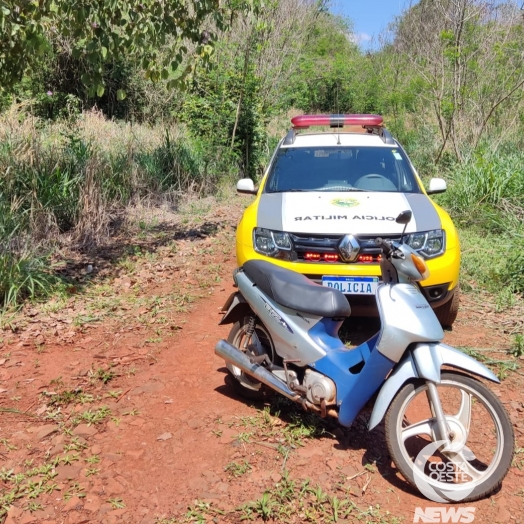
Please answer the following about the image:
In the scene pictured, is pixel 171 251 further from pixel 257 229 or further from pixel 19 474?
pixel 19 474

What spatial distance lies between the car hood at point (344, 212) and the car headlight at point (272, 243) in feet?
0.17

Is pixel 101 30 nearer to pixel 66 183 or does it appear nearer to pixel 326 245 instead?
pixel 66 183

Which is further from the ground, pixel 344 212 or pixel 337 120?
pixel 337 120

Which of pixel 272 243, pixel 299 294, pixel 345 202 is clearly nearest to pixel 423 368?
pixel 299 294

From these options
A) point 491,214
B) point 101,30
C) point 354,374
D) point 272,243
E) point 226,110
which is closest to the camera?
point 354,374

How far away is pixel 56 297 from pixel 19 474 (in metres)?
2.64

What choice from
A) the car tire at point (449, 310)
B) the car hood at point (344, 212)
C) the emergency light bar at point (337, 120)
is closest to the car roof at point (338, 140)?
the emergency light bar at point (337, 120)

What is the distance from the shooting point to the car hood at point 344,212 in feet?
14.4

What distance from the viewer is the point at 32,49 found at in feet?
16.8

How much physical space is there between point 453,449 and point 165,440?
163cm

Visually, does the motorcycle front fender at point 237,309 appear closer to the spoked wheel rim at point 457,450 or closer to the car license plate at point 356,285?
the car license plate at point 356,285

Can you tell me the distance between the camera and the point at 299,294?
10.8 ft

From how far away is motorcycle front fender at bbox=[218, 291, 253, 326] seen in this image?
3.77 metres

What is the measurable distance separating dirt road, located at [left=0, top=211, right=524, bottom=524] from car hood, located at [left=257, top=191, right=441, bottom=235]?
973mm
